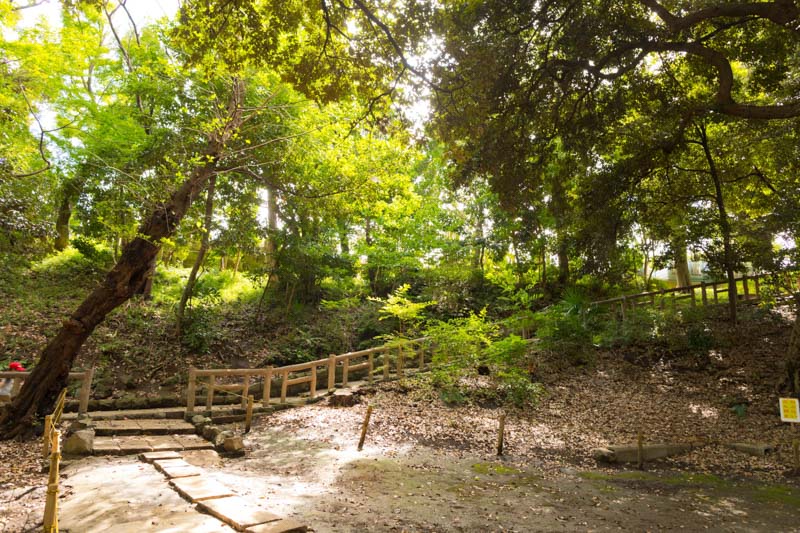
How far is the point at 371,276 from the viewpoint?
20.7 meters

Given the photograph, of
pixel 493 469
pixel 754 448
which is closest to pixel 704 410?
pixel 754 448

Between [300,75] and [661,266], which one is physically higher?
[300,75]

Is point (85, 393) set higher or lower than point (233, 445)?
higher

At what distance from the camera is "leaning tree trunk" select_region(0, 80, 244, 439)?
27.8 ft

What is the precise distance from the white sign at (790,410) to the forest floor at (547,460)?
88 cm

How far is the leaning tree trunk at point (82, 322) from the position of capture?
8484mm

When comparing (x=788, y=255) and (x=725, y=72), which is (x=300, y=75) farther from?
(x=788, y=255)

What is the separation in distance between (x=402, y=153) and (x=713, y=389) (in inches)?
407

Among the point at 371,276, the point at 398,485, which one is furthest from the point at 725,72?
the point at 371,276

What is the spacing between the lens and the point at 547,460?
817 centimetres

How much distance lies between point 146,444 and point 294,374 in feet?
22.2

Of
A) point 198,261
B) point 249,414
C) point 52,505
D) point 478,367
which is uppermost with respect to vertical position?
point 198,261

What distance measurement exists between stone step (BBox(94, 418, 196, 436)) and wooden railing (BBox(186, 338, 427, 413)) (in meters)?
0.72

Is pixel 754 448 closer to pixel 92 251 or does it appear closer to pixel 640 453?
pixel 640 453
